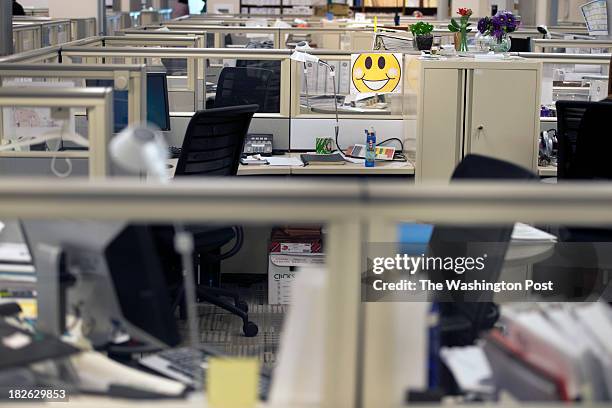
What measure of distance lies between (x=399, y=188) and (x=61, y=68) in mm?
2183

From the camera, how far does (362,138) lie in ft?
16.0

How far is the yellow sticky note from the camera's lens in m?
1.42

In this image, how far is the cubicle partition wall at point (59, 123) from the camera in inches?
97.7

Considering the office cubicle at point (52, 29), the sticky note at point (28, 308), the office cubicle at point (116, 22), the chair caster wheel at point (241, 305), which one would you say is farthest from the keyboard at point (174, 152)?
the office cubicle at point (116, 22)

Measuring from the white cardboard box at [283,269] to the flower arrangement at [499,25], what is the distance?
4.27ft

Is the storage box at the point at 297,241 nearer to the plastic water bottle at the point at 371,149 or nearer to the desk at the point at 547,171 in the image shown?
the plastic water bottle at the point at 371,149

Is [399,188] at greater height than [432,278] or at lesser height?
greater

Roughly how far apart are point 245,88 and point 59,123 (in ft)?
8.59

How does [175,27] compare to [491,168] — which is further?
[175,27]

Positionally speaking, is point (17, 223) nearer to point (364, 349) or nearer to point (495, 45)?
point (364, 349)

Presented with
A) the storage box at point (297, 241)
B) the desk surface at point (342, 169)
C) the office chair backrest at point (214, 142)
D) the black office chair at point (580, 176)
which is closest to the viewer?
the black office chair at point (580, 176)

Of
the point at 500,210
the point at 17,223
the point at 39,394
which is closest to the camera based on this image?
the point at 500,210

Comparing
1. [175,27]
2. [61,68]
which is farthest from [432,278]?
[175,27]

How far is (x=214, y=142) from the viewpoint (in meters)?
4.09
